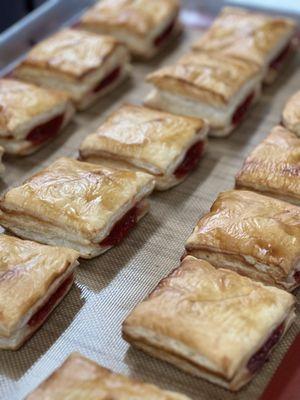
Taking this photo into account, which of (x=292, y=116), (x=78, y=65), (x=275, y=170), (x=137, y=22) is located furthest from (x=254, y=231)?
(x=137, y=22)

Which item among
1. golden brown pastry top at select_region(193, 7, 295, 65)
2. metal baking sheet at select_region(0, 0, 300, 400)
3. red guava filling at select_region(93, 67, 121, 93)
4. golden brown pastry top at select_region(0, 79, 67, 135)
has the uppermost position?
golden brown pastry top at select_region(193, 7, 295, 65)

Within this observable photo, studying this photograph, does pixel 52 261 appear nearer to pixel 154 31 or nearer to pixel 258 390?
pixel 258 390

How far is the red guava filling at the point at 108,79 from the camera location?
15.3 feet

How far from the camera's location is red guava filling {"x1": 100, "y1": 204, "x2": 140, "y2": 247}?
3.43 m

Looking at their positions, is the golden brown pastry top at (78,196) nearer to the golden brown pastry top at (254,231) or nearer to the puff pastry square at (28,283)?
the puff pastry square at (28,283)

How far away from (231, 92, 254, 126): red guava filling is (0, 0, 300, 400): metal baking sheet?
0.06 m

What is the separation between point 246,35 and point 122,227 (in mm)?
2073

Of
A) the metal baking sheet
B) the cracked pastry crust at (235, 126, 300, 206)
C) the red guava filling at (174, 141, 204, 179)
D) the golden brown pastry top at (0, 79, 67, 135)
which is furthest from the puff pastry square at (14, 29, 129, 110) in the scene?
the cracked pastry crust at (235, 126, 300, 206)

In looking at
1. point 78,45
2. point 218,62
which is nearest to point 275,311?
point 218,62

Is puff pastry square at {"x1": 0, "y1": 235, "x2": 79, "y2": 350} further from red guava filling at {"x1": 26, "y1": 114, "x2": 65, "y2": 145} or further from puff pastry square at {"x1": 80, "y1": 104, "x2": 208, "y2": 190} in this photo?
red guava filling at {"x1": 26, "y1": 114, "x2": 65, "y2": 145}

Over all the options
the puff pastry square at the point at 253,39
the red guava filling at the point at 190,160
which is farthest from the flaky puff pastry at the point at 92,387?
the puff pastry square at the point at 253,39

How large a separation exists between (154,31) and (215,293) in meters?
2.79

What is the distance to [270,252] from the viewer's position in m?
3.07

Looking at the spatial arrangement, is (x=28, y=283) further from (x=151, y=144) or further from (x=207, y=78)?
(x=207, y=78)
